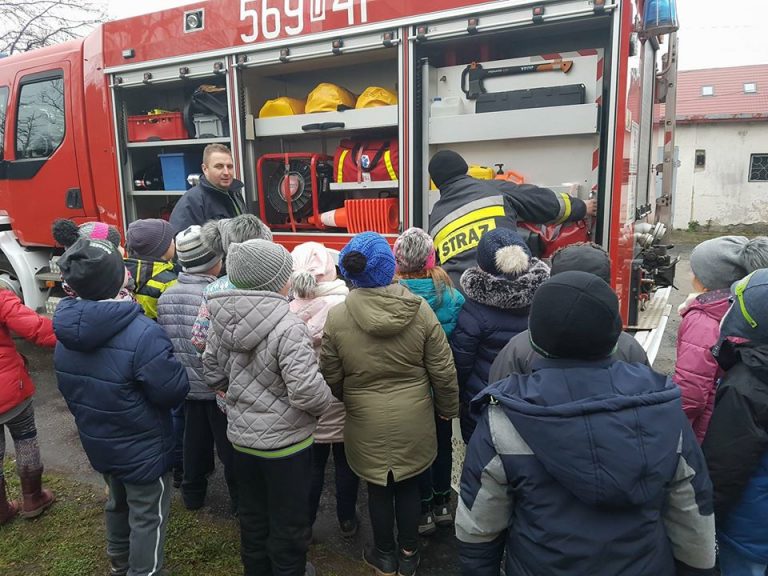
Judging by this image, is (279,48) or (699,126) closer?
(279,48)

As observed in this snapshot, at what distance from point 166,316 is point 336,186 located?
184 cm

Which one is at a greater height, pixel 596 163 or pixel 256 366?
pixel 596 163

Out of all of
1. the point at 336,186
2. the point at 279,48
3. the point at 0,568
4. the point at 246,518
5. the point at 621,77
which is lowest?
the point at 0,568

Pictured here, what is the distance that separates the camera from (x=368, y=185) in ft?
12.8

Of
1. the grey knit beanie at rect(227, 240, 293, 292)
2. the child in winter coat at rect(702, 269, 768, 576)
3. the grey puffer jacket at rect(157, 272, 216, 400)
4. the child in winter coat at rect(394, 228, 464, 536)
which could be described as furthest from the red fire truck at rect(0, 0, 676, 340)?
the grey knit beanie at rect(227, 240, 293, 292)

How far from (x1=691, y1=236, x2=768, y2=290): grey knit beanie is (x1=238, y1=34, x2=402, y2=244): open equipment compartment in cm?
191

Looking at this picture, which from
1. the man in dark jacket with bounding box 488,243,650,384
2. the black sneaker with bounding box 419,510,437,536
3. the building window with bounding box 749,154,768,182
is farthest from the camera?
the building window with bounding box 749,154,768,182

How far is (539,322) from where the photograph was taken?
1.37 m

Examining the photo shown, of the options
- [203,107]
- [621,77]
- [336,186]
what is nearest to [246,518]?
[336,186]

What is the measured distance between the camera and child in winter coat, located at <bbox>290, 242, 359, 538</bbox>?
259cm

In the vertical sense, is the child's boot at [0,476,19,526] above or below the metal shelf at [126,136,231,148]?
below

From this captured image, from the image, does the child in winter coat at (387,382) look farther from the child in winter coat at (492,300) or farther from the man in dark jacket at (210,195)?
the man in dark jacket at (210,195)

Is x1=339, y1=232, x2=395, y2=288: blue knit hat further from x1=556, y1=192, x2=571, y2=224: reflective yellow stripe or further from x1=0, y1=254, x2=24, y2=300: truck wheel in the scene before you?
x1=0, y1=254, x2=24, y2=300: truck wheel

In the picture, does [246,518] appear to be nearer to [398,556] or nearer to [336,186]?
[398,556]
